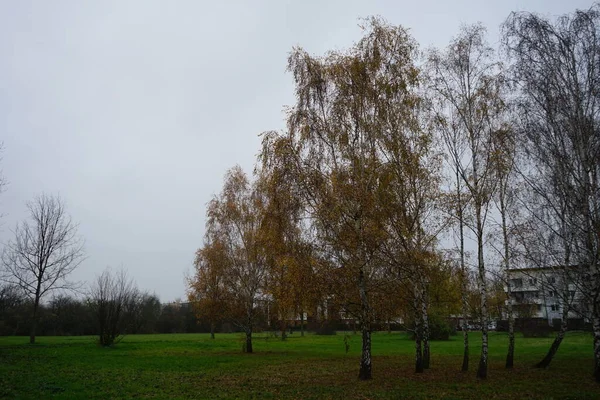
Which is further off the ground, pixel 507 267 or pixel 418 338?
pixel 507 267

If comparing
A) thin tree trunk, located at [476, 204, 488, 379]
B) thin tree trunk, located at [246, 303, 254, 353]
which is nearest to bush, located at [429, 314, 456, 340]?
thin tree trunk, located at [246, 303, 254, 353]

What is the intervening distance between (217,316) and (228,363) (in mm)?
8306

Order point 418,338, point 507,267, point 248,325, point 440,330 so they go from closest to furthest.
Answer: point 507,267, point 418,338, point 248,325, point 440,330

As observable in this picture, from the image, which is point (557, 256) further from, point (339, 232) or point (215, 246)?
point (215, 246)

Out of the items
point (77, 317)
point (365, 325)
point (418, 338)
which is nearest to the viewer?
point (365, 325)

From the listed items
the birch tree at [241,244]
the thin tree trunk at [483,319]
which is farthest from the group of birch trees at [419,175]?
the birch tree at [241,244]

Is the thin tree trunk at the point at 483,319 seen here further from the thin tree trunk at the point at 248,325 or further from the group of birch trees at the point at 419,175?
the thin tree trunk at the point at 248,325

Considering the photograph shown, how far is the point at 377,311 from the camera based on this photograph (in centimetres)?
1794

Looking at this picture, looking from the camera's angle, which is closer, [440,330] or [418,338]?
[418,338]

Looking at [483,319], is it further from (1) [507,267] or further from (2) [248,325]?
(2) [248,325]

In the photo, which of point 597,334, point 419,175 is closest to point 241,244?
point 419,175

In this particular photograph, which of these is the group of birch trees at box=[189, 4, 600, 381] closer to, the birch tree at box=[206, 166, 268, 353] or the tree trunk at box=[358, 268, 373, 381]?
the tree trunk at box=[358, 268, 373, 381]

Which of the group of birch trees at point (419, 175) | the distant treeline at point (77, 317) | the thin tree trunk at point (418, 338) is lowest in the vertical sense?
the distant treeline at point (77, 317)

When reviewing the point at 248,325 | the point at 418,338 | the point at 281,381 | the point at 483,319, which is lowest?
the point at 281,381
